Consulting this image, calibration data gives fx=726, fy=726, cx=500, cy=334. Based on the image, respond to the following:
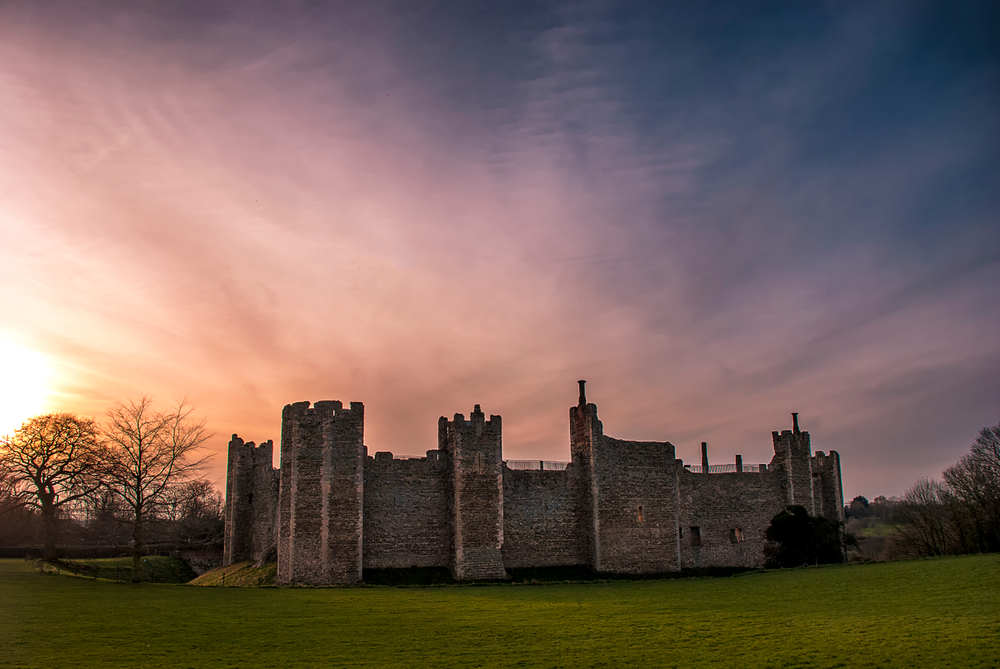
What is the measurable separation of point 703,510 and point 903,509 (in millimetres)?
29828

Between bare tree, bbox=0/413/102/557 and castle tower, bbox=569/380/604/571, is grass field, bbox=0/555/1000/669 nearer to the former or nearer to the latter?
castle tower, bbox=569/380/604/571

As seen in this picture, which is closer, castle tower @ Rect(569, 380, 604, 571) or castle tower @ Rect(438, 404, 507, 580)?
castle tower @ Rect(438, 404, 507, 580)

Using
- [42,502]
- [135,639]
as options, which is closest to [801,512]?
[135,639]

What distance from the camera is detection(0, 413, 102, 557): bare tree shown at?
4712 centimetres

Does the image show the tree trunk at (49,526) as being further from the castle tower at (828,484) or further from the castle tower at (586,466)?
the castle tower at (828,484)

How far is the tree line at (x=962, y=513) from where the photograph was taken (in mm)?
49031

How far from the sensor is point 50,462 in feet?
158

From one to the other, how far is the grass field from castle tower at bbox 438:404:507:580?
3882mm

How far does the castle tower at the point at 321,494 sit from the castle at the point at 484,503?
0.05 m

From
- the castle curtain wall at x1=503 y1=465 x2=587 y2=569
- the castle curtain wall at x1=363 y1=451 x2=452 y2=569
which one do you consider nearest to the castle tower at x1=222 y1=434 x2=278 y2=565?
the castle curtain wall at x1=363 y1=451 x2=452 y2=569

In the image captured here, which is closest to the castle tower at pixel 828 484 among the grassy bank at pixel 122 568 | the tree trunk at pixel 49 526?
the grassy bank at pixel 122 568

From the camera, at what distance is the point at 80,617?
20.8m

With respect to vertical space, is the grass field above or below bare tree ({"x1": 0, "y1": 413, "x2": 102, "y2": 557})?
below

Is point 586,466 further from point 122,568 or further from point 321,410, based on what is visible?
point 122,568
